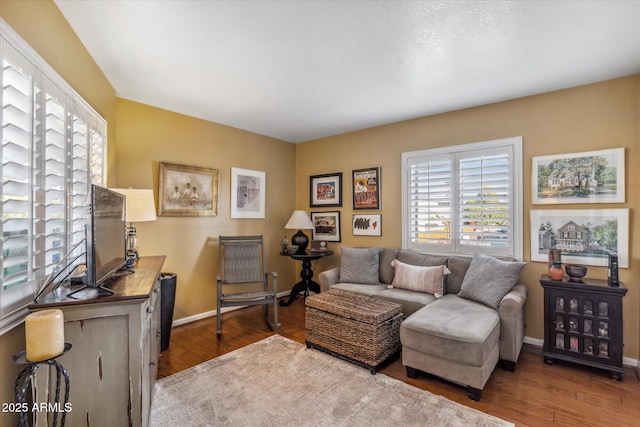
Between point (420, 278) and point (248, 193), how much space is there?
2.68 metres

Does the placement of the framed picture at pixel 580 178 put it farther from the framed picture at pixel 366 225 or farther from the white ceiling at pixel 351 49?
the framed picture at pixel 366 225

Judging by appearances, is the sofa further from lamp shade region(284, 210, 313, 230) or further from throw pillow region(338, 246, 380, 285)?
lamp shade region(284, 210, 313, 230)

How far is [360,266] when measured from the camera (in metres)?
3.83

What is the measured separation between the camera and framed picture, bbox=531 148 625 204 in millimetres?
2676

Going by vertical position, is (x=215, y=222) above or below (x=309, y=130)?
below

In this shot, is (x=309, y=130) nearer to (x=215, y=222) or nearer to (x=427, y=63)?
(x=215, y=222)

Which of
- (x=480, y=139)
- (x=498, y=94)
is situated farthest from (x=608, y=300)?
(x=498, y=94)

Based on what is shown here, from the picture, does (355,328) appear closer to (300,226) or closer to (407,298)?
(407,298)

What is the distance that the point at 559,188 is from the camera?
9.60 ft

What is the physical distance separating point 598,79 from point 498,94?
79 centimetres

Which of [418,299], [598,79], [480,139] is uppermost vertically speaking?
[598,79]

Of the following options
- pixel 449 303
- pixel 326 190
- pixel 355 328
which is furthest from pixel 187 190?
pixel 449 303

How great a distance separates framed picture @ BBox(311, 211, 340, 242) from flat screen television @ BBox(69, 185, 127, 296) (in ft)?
10.0

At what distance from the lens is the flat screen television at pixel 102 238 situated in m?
1.52
